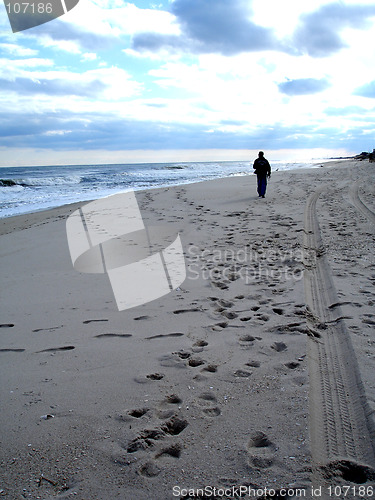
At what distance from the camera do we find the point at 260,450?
78.5 inches

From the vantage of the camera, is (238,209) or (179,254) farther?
(238,209)

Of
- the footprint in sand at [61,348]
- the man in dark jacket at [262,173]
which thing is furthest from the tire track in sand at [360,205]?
the footprint in sand at [61,348]

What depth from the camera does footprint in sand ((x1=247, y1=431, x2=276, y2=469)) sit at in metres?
1.91

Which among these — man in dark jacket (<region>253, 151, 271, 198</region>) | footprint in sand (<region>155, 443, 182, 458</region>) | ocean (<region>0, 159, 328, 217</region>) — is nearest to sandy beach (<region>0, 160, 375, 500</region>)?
footprint in sand (<region>155, 443, 182, 458</region>)

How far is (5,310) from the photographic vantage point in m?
4.07

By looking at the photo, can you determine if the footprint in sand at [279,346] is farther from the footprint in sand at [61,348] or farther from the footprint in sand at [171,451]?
the footprint in sand at [61,348]

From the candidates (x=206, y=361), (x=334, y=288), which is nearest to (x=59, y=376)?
(x=206, y=361)

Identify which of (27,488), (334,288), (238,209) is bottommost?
(27,488)

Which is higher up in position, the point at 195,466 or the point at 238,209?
the point at 238,209

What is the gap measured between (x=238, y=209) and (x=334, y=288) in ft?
21.0

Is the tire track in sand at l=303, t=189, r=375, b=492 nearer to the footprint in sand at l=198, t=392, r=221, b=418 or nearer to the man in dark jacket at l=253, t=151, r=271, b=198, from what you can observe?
the footprint in sand at l=198, t=392, r=221, b=418

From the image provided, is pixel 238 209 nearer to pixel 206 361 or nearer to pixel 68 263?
pixel 68 263

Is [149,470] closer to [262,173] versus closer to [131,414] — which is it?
→ [131,414]

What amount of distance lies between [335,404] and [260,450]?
695mm
